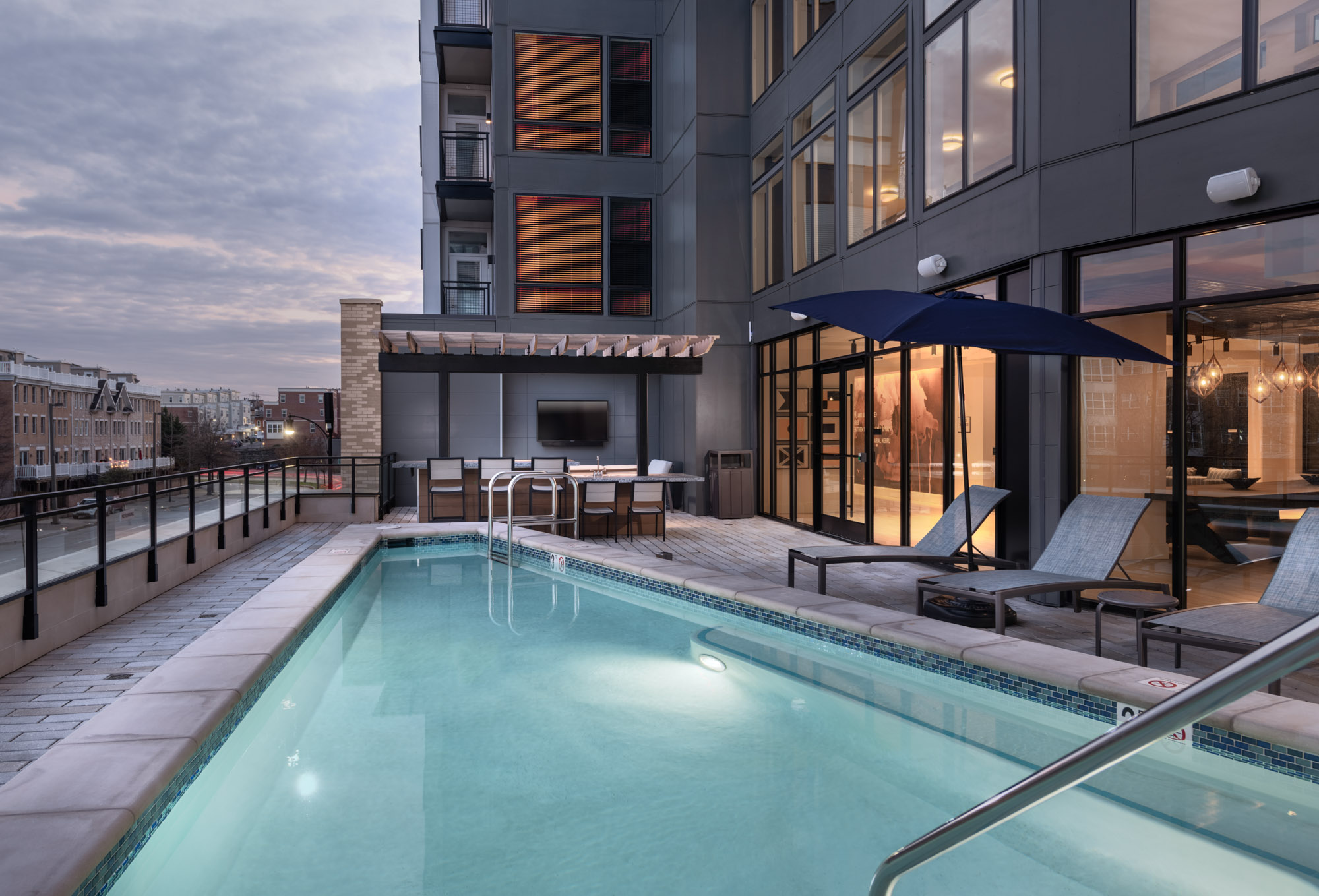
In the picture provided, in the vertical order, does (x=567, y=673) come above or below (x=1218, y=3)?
below

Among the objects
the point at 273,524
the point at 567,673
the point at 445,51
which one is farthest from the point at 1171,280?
the point at 445,51

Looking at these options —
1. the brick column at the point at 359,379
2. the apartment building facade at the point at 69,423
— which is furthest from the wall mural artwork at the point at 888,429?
the apartment building facade at the point at 69,423

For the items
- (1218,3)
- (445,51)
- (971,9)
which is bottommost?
(1218,3)

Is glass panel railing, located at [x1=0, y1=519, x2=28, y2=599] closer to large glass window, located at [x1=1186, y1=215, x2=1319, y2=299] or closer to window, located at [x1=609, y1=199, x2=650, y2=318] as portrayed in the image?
large glass window, located at [x1=1186, y1=215, x2=1319, y2=299]

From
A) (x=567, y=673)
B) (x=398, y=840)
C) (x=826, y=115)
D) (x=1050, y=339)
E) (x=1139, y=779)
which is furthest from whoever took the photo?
(x=826, y=115)

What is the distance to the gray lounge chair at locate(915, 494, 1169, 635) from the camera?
4.21 meters

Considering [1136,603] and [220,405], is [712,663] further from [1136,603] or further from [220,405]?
[220,405]

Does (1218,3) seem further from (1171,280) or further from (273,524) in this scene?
(273,524)

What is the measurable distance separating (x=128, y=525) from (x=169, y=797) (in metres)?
3.52

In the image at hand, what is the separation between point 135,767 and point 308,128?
184 feet

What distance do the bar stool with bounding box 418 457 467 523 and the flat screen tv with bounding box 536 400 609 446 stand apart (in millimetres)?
3289

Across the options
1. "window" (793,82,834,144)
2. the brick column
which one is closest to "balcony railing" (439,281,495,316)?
the brick column

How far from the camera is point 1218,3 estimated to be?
4.43m

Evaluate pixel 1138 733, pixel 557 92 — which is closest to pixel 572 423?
pixel 557 92
